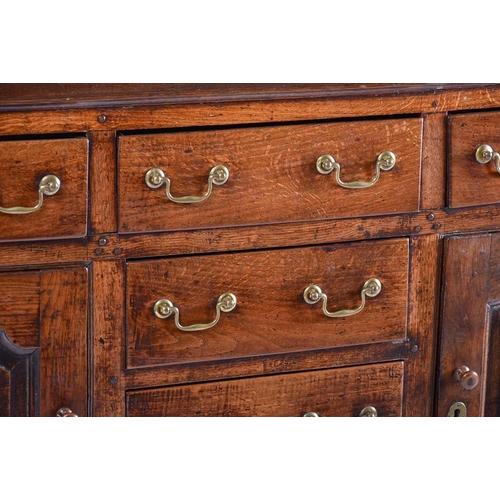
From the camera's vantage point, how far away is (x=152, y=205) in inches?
61.7

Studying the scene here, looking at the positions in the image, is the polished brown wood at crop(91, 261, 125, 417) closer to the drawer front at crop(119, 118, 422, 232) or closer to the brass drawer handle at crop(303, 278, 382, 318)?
the drawer front at crop(119, 118, 422, 232)

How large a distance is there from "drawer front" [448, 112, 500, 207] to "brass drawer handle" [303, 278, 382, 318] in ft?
0.58

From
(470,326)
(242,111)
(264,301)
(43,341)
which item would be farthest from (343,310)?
(43,341)

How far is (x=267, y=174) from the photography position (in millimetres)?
1602

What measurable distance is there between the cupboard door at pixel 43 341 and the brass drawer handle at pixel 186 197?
0.55ft

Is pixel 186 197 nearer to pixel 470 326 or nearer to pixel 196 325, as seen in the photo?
pixel 196 325

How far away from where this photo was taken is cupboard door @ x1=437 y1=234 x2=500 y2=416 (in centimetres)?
173

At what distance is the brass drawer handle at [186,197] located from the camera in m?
→ 1.54

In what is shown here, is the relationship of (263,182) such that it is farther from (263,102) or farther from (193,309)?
(193,309)

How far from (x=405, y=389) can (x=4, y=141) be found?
0.76 m

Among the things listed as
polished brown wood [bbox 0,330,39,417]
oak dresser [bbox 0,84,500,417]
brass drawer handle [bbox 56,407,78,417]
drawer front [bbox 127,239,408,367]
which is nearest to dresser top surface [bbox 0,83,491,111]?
oak dresser [bbox 0,84,500,417]

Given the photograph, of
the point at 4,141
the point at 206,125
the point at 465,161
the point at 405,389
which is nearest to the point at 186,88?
the point at 206,125

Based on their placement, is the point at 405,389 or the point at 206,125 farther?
the point at 405,389

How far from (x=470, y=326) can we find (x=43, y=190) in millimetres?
734
